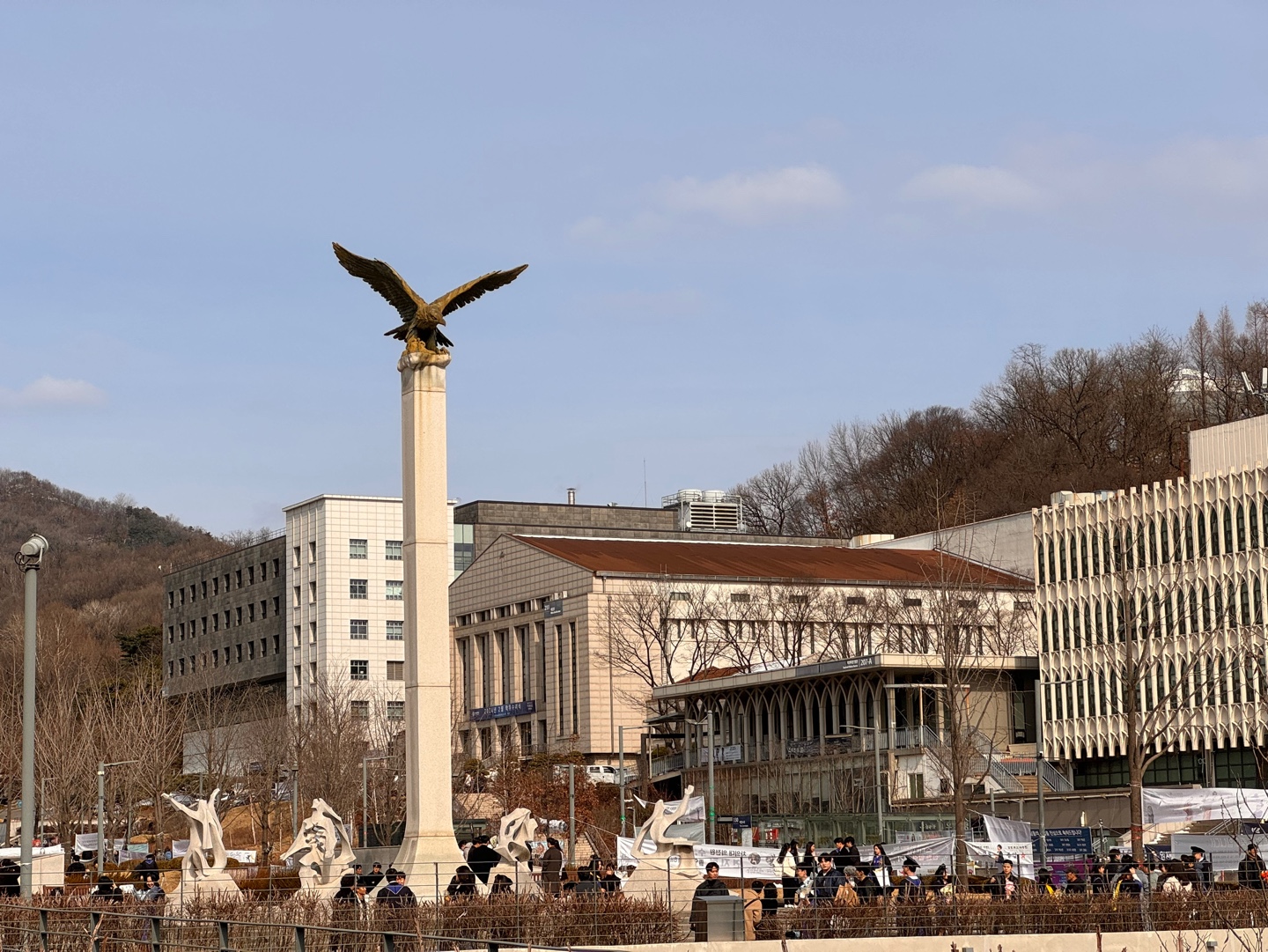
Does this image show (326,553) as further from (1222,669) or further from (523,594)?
(1222,669)

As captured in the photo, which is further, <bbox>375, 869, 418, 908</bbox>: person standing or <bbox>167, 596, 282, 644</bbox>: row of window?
<bbox>167, 596, 282, 644</bbox>: row of window

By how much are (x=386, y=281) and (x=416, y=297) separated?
0.68 meters

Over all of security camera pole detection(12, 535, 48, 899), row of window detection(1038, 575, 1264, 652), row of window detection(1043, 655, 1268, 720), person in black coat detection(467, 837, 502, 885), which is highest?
row of window detection(1038, 575, 1264, 652)

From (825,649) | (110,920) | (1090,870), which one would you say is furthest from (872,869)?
(825,649)

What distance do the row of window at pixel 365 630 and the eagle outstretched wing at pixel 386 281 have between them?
91.4 meters

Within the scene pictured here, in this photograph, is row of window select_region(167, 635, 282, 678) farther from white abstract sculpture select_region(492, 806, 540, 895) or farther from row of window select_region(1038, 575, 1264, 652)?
white abstract sculpture select_region(492, 806, 540, 895)

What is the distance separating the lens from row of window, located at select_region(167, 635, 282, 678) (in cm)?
13162

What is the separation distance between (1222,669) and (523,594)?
141ft

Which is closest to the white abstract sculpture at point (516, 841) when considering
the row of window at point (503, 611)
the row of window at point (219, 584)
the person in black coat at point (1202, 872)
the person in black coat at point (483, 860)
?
the person in black coat at point (483, 860)

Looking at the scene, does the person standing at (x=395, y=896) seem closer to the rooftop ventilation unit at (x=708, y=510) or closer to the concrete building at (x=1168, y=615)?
the concrete building at (x=1168, y=615)

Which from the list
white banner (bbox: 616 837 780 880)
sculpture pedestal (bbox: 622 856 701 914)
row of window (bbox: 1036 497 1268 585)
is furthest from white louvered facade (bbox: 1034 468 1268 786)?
sculpture pedestal (bbox: 622 856 701 914)

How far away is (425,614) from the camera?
32438 millimetres

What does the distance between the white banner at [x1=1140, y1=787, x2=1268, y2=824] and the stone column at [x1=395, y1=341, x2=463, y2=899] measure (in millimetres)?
25406

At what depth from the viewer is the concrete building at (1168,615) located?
77312mm
